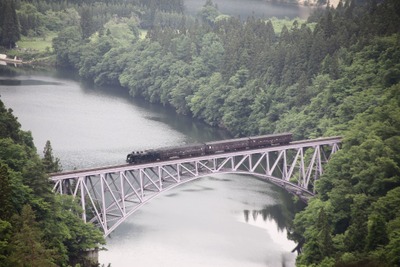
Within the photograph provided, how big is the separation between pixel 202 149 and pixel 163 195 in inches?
521

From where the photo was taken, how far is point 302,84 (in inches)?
5022

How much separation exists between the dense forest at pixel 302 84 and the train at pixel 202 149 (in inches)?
250

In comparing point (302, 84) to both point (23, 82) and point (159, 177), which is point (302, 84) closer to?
point (159, 177)

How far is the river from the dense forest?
4.24 m

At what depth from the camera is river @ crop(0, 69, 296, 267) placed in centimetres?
8831

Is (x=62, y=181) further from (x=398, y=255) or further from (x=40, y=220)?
(x=398, y=255)

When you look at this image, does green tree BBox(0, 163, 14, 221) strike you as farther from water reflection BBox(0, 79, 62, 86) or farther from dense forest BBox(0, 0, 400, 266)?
water reflection BBox(0, 79, 62, 86)

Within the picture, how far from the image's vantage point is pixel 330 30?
137m

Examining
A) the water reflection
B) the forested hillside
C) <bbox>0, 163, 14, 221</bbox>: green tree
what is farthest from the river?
<bbox>0, 163, 14, 221</bbox>: green tree

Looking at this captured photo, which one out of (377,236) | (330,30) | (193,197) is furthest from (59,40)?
(377,236)

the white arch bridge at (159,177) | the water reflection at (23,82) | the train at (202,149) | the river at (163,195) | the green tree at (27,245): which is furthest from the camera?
the water reflection at (23,82)

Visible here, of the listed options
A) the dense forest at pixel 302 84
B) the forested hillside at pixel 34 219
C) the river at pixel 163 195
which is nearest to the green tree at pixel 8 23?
the dense forest at pixel 302 84

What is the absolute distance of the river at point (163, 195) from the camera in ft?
290

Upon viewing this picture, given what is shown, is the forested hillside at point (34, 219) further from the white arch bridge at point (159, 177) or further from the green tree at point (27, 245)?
the white arch bridge at point (159, 177)
